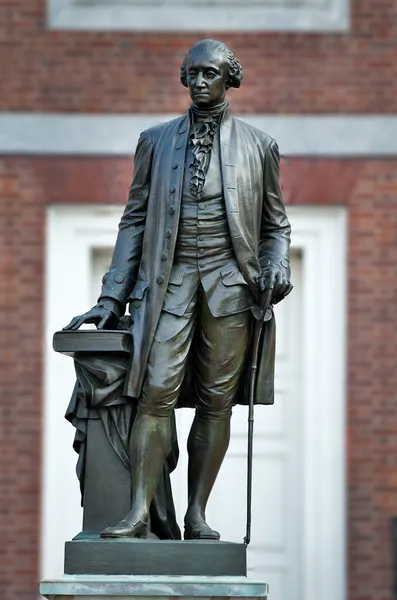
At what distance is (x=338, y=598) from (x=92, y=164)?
3387mm

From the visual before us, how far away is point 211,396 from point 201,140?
3.56ft

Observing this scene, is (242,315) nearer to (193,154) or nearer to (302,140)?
(193,154)

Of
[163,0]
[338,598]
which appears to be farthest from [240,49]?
[338,598]

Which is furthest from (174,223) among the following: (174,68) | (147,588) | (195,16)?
(195,16)

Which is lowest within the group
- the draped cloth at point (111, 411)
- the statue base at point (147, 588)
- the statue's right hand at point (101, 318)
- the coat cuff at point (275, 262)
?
the statue base at point (147, 588)

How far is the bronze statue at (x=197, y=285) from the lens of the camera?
27.6 feet

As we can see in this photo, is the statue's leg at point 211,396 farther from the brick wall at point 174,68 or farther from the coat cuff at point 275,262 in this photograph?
the brick wall at point 174,68

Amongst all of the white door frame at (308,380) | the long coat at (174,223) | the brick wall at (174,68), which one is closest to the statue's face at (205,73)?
the long coat at (174,223)

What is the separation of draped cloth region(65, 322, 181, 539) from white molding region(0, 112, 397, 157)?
5563mm

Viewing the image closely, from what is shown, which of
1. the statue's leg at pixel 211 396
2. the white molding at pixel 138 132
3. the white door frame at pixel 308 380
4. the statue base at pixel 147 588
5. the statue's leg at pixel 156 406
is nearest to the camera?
the statue base at pixel 147 588

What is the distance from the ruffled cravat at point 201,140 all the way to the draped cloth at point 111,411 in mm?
794

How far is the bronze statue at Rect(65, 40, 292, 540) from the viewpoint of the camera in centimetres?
842

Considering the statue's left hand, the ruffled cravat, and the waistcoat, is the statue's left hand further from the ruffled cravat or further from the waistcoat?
the ruffled cravat

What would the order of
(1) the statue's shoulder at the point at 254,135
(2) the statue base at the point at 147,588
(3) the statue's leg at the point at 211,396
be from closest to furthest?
(2) the statue base at the point at 147,588 < (3) the statue's leg at the point at 211,396 < (1) the statue's shoulder at the point at 254,135
